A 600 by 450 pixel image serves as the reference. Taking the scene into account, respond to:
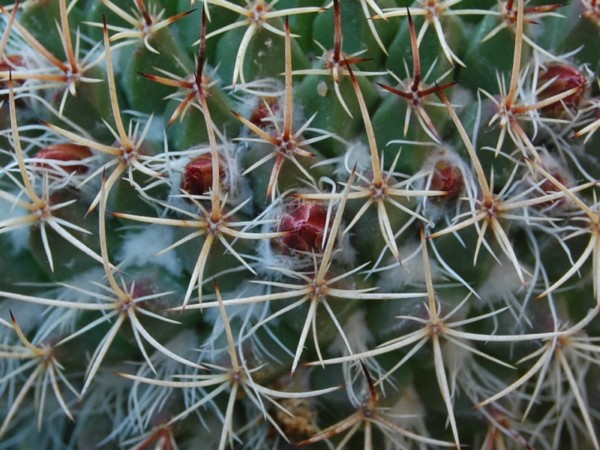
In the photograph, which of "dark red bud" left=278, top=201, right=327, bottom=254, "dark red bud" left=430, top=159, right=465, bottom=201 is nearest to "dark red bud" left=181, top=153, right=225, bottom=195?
"dark red bud" left=278, top=201, right=327, bottom=254

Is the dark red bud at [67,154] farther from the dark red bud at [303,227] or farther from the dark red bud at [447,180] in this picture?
the dark red bud at [447,180]

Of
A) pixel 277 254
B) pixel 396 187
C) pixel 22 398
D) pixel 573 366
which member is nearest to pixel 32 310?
pixel 22 398

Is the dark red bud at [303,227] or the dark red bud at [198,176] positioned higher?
the dark red bud at [198,176]

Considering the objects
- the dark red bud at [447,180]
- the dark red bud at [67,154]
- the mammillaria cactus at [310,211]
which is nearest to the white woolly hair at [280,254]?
the mammillaria cactus at [310,211]

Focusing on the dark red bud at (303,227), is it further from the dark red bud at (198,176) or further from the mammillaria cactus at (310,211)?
the dark red bud at (198,176)

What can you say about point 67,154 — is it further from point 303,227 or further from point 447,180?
point 447,180

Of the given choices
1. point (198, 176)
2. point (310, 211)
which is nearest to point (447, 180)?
point (310, 211)

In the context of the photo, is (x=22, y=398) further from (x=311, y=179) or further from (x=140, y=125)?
(x=311, y=179)
